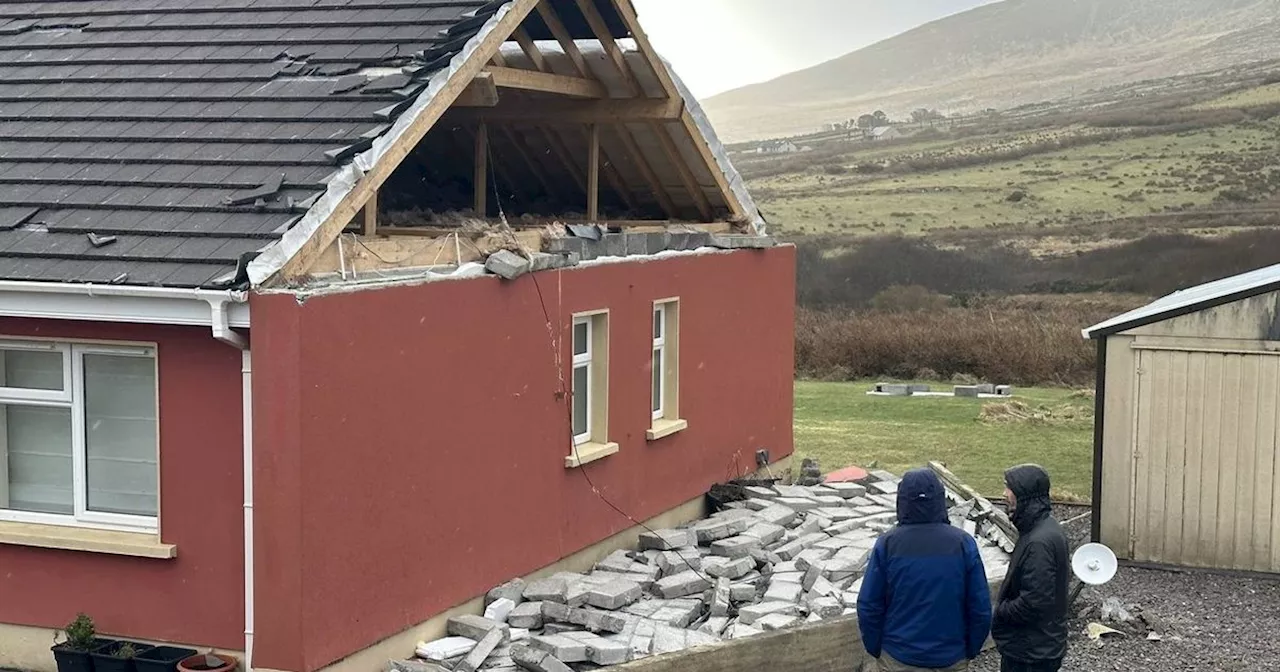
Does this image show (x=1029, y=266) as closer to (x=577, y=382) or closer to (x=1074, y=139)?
(x=1074, y=139)

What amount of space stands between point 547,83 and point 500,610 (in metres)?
4.80

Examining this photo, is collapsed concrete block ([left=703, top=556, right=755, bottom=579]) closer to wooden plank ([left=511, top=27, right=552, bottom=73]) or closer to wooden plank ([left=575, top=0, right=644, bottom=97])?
wooden plank ([left=575, top=0, right=644, bottom=97])

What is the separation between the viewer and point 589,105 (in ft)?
46.1

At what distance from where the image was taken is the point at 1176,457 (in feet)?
48.7

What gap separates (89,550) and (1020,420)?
2160 centimetres

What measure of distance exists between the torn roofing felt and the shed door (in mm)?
7819

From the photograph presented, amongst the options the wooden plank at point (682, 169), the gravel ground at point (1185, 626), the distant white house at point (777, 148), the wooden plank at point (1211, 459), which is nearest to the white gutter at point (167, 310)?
the gravel ground at point (1185, 626)

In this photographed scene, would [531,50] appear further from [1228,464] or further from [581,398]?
[1228,464]

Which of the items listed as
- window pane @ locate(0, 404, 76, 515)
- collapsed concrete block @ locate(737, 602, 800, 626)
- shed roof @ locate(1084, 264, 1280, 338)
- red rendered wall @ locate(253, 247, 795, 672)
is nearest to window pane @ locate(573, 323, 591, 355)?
red rendered wall @ locate(253, 247, 795, 672)

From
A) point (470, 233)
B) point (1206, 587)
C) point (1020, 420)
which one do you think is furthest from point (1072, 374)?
point (470, 233)

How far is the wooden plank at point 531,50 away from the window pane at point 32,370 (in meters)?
4.74

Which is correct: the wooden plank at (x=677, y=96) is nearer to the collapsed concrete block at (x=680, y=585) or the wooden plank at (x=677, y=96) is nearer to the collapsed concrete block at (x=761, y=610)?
the collapsed concrete block at (x=680, y=585)

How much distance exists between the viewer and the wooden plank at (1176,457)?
48.5 feet

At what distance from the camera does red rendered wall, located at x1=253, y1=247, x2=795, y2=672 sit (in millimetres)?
8812
